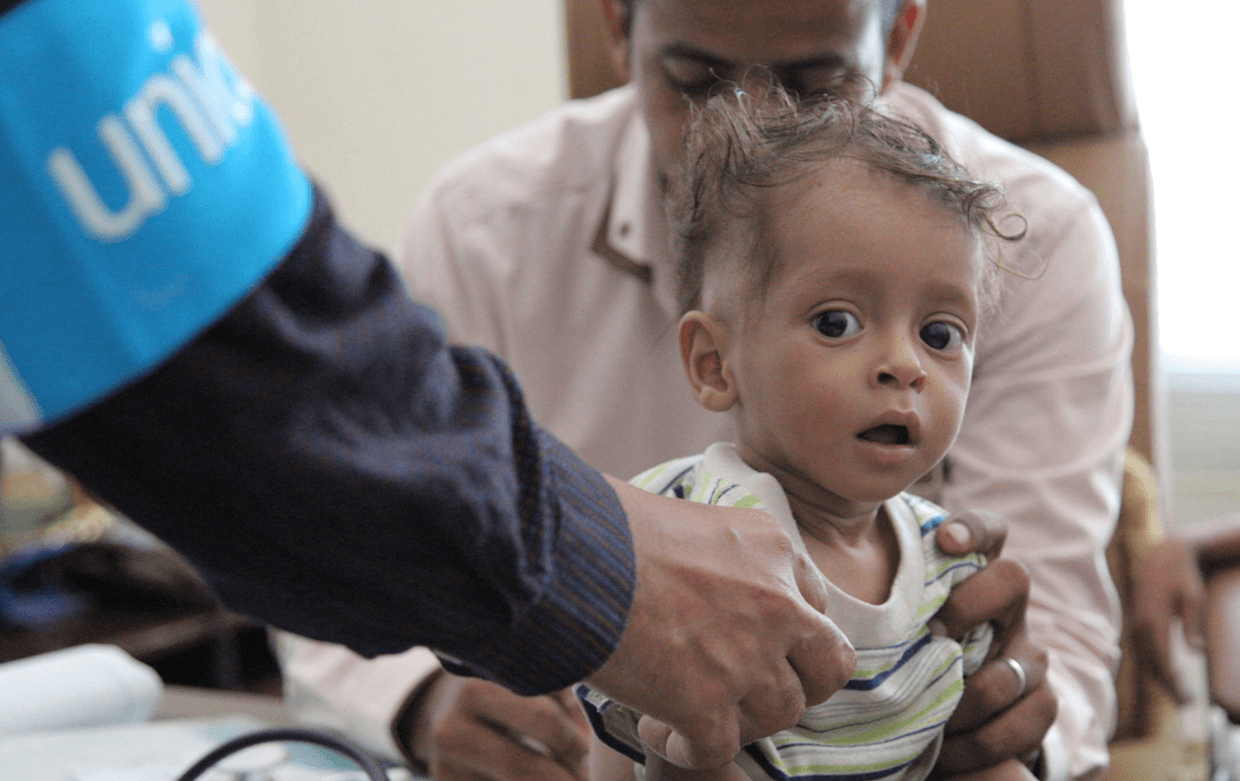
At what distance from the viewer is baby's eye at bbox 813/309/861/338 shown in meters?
0.40

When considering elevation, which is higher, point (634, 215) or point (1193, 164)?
point (634, 215)

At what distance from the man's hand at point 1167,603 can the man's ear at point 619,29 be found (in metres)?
0.59

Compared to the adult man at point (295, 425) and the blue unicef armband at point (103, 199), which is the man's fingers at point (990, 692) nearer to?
the adult man at point (295, 425)

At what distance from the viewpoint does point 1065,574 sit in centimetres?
74

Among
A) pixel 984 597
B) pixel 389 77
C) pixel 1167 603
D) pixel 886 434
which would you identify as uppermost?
pixel 886 434

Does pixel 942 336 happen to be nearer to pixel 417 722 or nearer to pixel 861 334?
pixel 861 334

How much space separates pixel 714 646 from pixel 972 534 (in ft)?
0.50

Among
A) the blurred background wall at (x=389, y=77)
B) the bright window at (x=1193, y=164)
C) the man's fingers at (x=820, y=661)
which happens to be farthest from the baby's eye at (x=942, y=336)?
the blurred background wall at (x=389, y=77)

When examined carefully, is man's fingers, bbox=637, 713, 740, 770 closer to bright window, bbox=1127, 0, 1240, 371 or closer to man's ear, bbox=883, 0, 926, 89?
man's ear, bbox=883, 0, 926, 89

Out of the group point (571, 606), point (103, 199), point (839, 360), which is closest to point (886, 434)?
point (839, 360)

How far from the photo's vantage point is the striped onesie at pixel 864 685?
414 mm

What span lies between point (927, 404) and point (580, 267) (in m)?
0.56

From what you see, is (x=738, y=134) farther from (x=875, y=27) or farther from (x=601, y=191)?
(x=601, y=191)

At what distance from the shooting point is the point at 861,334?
40 centimetres
